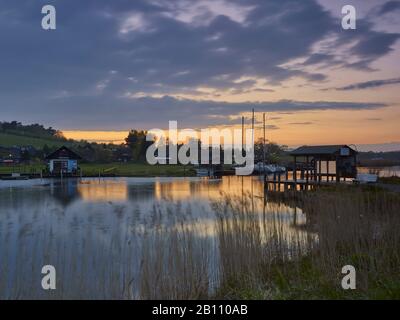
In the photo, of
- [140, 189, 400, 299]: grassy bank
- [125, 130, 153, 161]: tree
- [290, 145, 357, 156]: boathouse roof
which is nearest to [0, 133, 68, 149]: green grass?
[125, 130, 153, 161]: tree

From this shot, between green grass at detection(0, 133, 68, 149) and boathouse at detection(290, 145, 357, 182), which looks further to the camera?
green grass at detection(0, 133, 68, 149)

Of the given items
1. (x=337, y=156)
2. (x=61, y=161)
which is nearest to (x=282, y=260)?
(x=337, y=156)

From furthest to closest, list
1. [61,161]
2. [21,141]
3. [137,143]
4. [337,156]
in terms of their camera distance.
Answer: [21,141] → [137,143] → [61,161] → [337,156]

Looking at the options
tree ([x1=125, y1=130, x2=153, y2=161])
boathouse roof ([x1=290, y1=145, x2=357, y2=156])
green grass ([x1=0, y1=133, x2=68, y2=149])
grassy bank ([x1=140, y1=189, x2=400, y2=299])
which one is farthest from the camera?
green grass ([x1=0, y1=133, x2=68, y2=149])

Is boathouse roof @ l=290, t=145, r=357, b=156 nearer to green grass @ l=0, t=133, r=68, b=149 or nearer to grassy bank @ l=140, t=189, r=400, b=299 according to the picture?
grassy bank @ l=140, t=189, r=400, b=299

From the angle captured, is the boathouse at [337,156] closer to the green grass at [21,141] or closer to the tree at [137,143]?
the tree at [137,143]

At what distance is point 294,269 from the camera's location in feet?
27.3

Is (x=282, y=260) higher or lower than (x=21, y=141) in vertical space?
lower

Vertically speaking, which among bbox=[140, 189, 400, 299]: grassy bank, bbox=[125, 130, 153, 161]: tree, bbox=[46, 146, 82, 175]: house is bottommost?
bbox=[140, 189, 400, 299]: grassy bank

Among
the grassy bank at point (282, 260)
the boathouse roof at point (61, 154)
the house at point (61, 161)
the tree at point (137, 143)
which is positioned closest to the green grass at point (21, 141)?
the tree at point (137, 143)

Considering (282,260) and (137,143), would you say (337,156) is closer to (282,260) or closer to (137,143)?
(282,260)
